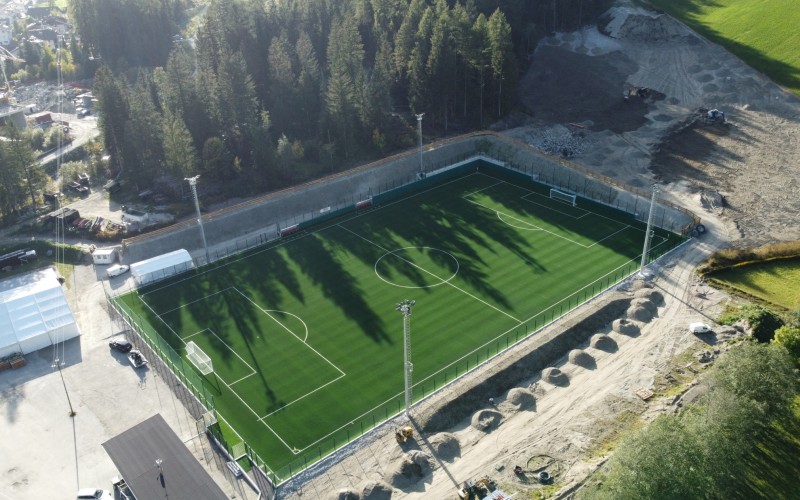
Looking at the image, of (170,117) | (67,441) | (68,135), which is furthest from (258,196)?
(68,135)

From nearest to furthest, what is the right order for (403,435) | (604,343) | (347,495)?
1. (347,495)
2. (403,435)
3. (604,343)

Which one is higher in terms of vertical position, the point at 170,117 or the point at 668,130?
the point at 170,117

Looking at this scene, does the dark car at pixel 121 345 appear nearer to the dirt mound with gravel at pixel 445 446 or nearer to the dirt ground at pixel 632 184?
the dirt ground at pixel 632 184

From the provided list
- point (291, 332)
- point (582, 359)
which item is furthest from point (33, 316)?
point (582, 359)

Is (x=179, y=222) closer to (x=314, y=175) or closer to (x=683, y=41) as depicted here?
(x=314, y=175)

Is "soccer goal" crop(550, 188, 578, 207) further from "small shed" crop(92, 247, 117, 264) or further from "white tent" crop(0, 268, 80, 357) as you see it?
"white tent" crop(0, 268, 80, 357)

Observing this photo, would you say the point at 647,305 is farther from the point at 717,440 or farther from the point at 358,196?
the point at 358,196

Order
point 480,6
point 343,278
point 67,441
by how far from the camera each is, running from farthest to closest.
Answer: point 480,6 → point 343,278 → point 67,441
